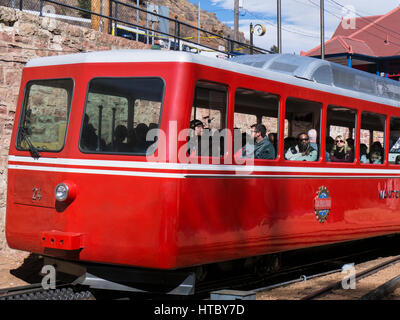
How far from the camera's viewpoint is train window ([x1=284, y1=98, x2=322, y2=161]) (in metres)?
7.59

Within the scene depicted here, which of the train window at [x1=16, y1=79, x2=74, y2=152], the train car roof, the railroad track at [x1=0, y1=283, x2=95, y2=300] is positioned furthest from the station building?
the railroad track at [x1=0, y1=283, x2=95, y2=300]

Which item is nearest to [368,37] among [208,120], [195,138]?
[208,120]

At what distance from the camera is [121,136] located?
20.8 ft

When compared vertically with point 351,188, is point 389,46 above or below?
above

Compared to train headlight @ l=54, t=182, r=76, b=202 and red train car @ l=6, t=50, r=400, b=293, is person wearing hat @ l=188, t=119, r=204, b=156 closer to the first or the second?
red train car @ l=6, t=50, r=400, b=293

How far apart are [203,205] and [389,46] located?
34.7 m

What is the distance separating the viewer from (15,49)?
33.8 ft

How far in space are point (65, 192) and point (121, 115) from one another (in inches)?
37.2

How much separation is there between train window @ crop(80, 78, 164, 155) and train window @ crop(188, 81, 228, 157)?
396mm

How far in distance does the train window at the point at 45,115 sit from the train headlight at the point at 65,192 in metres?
0.45

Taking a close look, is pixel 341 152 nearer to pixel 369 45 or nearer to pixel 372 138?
pixel 372 138
